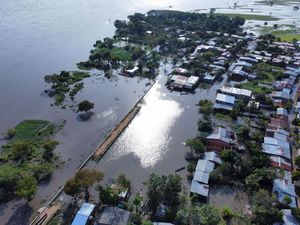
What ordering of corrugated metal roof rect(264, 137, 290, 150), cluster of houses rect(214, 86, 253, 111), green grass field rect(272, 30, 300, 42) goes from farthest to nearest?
1. green grass field rect(272, 30, 300, 42)
2. cluster of houses rect(214, 86, 253, 111)
3. corrugated metal roof rect(264, 137, 290, 150)

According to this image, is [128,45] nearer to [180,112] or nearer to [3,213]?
[180,112]

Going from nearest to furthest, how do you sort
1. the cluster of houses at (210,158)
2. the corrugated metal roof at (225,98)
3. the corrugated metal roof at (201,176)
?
the cluster of houses at (210,158)
the corrugated metal roof at (201,176)
the corrugated metal roof at (225,98)

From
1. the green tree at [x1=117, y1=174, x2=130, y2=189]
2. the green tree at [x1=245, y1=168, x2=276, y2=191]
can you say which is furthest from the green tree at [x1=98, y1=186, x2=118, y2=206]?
the green tree at [x1=245, y1=168, x2=276, y2=191]

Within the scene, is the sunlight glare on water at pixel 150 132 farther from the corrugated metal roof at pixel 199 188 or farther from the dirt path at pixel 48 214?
the dirt path at pixel 48 214

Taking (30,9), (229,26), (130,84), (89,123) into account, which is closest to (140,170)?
(89,123)

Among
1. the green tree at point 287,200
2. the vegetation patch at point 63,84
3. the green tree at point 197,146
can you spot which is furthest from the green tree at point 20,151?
the green tree at point 287,200

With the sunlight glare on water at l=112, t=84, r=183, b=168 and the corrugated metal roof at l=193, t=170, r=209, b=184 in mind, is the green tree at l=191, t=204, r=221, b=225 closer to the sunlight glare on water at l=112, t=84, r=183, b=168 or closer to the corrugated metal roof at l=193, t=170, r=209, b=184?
the corrugated metal roof at l=193, t=170, r=209, b=184

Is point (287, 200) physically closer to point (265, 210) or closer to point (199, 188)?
point (265, 210)

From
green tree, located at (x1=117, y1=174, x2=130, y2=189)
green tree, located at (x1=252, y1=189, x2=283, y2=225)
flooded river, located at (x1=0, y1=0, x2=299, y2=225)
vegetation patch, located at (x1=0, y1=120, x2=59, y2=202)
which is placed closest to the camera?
green tree, located at (x1=252, y1=189, x2=283, y2=225)
